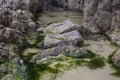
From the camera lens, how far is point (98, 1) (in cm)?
1731

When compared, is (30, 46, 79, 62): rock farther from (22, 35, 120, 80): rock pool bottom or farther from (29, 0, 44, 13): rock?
(29, 0, 44, 13): rock

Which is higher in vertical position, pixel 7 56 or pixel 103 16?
pixel 103 16

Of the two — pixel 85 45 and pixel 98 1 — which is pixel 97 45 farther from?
pixel 98 1

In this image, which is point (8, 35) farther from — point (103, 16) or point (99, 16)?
point (103, 16)

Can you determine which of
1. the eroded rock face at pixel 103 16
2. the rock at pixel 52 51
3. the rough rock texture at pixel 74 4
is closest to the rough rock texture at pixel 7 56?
the rock at pixel 52 51

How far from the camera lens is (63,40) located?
13.6 m

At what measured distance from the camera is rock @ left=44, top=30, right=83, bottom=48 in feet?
44.1

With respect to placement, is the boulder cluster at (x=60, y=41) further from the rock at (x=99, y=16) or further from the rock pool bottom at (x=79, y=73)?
the rock at (x=99, y=16)

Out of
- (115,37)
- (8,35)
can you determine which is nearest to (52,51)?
(8,35)

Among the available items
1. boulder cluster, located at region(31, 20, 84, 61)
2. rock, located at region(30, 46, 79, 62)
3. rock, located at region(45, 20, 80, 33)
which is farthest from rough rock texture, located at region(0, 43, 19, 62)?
rock, located at region(45, 20, 80, 33)

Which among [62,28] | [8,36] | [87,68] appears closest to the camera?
[87,68]

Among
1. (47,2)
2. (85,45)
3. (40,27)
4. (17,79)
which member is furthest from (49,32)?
(47,2)

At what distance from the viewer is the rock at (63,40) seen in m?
13.4

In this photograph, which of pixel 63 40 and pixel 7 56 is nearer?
pixel 7 56
